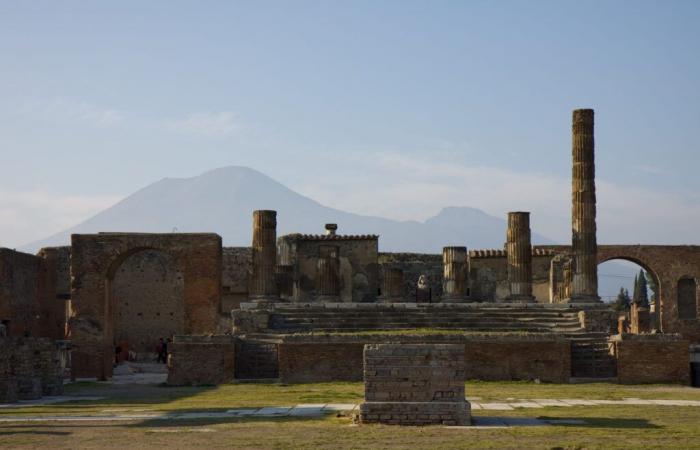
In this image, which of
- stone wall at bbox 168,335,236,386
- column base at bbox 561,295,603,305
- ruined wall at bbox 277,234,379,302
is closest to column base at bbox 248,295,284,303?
stone wall at bbox 168,335,236,386

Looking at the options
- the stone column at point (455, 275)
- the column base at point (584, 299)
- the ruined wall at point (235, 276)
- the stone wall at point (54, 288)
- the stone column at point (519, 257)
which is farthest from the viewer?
the ruined wall at point (235, 276)

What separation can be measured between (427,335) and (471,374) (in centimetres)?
127

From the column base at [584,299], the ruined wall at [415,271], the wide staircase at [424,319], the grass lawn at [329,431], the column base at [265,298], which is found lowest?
the grass lawn at [329,431]

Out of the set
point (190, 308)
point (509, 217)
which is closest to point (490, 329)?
point (509, 217)

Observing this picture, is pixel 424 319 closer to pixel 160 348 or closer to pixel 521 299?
pixel 521 299

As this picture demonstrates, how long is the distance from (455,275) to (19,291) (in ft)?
46.3

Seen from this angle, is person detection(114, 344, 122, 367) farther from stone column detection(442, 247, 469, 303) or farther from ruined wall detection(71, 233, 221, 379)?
stone column detection(442, 247, 469, 303)

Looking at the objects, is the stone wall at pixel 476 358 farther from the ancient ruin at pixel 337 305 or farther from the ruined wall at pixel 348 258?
the ruined wall at pixel 348 258

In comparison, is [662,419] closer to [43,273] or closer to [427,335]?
[427,335]

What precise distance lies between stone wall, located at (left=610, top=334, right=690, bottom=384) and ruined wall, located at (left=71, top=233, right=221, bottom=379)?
13.1 m

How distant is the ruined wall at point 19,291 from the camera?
36312 millimetres

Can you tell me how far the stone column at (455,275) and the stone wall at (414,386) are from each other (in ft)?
60.8

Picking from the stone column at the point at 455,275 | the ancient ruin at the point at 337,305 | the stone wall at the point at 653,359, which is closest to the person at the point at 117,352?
the ancient ruin at the point at 337,305

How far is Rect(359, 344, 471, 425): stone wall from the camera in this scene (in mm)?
15578
